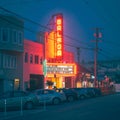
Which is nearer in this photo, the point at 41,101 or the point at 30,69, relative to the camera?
the point at 41,101

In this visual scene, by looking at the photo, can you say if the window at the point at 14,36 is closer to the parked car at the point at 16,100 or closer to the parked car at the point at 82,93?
the parked car at the point at 82,93

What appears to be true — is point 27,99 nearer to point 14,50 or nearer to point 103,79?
point 14,50

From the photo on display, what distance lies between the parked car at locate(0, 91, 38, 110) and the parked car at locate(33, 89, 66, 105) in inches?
201

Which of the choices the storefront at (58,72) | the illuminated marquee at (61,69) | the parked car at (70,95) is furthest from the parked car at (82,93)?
the illuminated marquee at (61,69)

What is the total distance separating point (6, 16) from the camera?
48344 millimetres

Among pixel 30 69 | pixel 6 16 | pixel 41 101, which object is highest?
pixel 6 16

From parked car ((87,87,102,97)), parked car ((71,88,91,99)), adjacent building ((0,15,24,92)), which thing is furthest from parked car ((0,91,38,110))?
parked car ((87,87,102,97))

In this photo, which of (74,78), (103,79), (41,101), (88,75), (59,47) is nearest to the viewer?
(41,101)

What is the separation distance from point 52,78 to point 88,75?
15201mm

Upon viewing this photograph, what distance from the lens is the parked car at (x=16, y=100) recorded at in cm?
2988

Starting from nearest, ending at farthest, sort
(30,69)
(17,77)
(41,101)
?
(41,101)
(17,77)
(30,69)

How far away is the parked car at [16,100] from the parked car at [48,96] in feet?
16.8

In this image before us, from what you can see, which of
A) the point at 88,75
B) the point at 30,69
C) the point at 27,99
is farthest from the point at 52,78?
the point at 27,99

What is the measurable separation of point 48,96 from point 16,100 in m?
7.83
